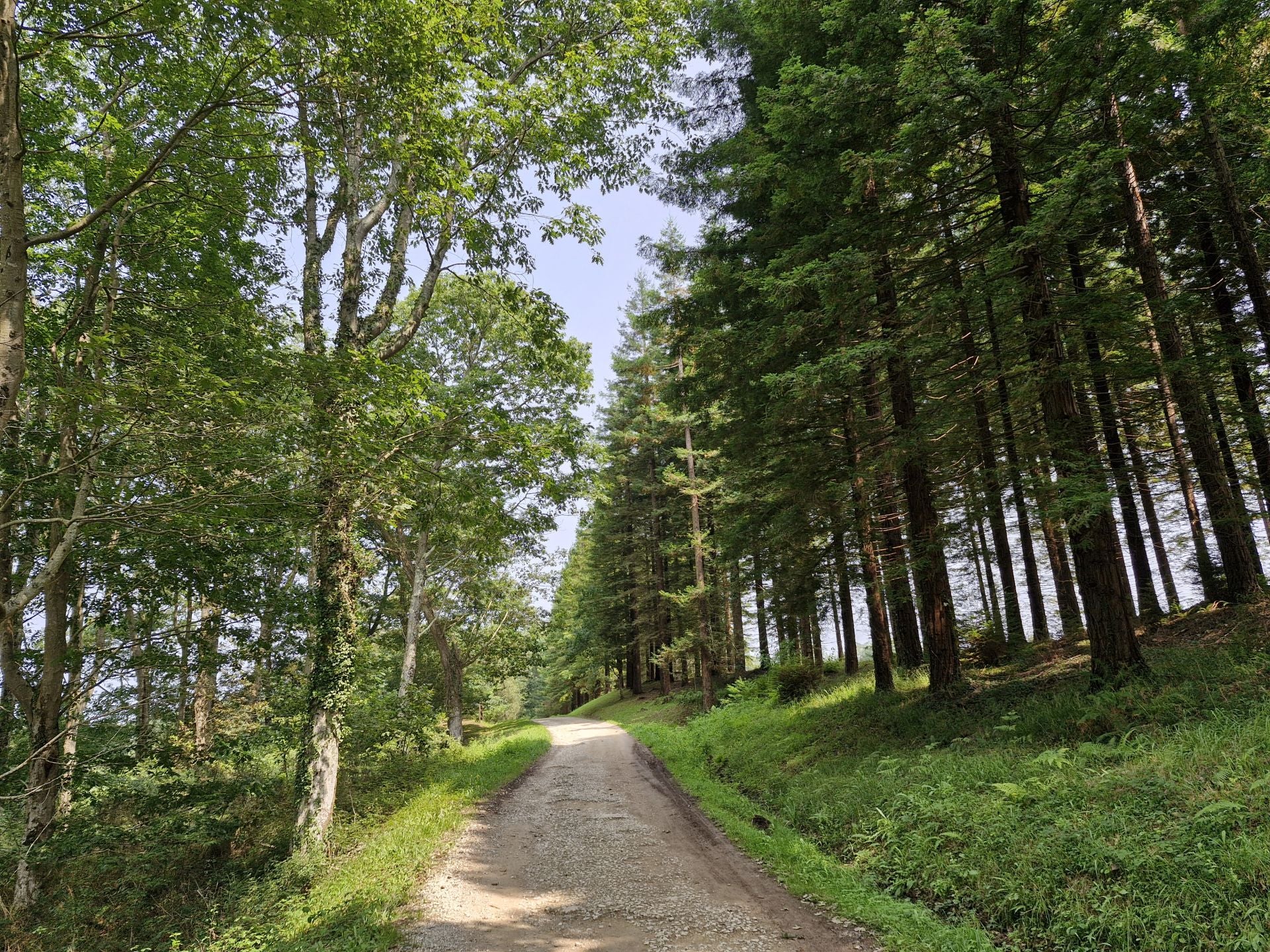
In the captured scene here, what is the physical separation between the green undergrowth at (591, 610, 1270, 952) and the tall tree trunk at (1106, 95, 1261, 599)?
1097mm

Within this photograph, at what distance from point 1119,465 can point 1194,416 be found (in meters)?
1.60

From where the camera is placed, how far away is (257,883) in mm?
7188

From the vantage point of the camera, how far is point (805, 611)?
1293cm

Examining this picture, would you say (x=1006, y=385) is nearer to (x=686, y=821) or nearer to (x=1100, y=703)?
(x=1100, y=703)

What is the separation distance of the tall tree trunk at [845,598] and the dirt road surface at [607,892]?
5811mm

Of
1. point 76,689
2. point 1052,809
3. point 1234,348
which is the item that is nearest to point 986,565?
point 1234,348

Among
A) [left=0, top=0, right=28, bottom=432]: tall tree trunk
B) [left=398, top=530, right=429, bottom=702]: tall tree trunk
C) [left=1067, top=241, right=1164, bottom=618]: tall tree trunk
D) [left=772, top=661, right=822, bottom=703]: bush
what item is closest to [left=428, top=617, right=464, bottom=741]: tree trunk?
[left=398, top=530, right=429, bottom=702]: tall tree trunk

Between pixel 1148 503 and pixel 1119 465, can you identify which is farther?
pixel 1148 503

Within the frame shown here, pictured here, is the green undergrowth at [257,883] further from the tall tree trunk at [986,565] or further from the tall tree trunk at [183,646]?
the tall tree trunk at [986,565]

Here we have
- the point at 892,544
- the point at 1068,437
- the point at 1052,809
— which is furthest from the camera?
Result: the point at 892,544

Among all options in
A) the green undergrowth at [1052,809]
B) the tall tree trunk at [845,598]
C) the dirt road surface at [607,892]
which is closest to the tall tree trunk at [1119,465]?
the green undergrowth at [1052,809]

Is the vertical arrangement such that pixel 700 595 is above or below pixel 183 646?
above

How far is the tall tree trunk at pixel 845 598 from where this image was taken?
1248 cm

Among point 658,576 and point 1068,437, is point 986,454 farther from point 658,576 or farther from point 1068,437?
point 658,576
